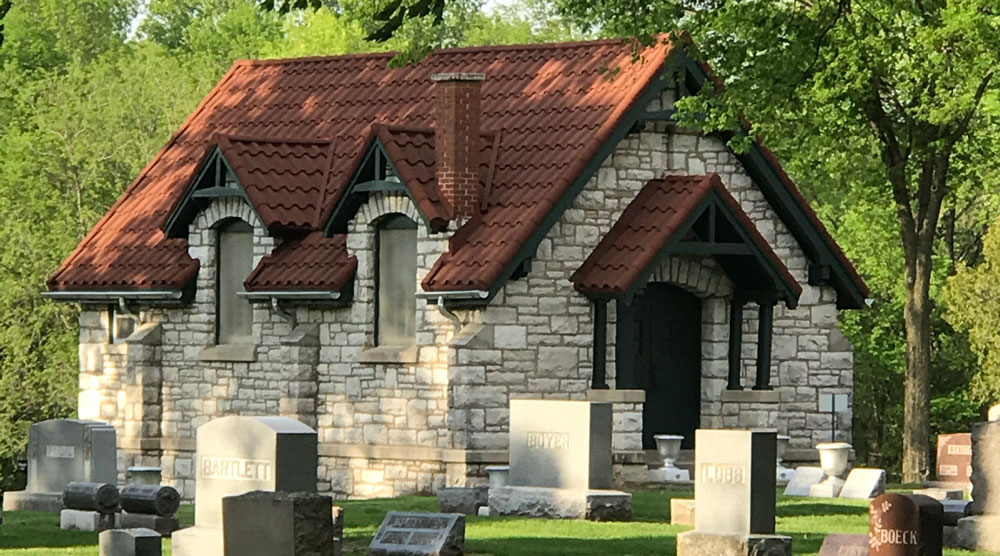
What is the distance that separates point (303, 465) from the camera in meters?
20.5

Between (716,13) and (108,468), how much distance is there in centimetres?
942

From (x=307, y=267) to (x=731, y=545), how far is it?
1413 centimetres

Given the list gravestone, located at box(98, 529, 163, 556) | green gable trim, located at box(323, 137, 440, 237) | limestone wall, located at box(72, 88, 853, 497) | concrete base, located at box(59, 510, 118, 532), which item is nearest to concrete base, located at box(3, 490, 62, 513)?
concrete base, located at box(59, 510, 118, 532)

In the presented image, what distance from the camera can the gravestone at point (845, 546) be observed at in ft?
65.6

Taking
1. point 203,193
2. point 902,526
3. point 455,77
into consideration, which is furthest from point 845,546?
point 203,193

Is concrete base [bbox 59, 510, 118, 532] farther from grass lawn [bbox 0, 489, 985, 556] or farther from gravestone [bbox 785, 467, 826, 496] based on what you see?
gravestone [bbox 785, 467, 826, 496]

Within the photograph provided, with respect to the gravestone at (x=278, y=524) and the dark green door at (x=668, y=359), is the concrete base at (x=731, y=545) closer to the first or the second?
the gravestone at (x=278, y=524)

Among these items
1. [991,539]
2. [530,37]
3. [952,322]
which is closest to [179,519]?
[991,539]

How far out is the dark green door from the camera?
112ft

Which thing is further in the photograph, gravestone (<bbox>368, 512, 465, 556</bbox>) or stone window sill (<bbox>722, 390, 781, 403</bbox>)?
stone window sill (<bbox>722, 390, 781, 403</bbox>)

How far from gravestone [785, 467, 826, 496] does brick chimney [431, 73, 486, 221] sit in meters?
5.60

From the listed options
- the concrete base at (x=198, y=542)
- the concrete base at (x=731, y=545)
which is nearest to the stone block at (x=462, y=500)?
the concrete base at (x=731, y=545)

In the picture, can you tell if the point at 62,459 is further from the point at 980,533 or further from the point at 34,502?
the point at 980,533

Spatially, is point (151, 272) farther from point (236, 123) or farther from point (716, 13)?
point (716, 13)
